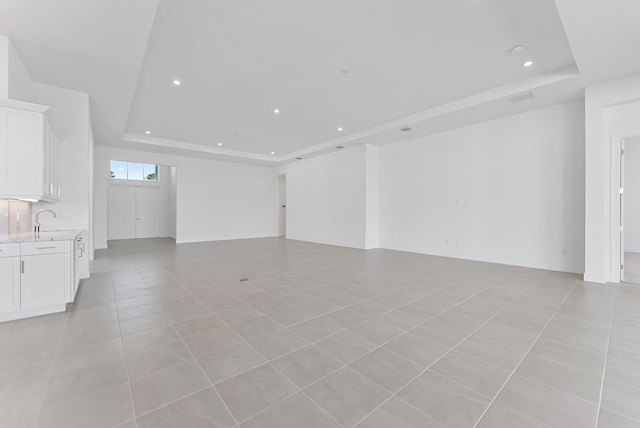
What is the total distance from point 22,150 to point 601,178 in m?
8.07

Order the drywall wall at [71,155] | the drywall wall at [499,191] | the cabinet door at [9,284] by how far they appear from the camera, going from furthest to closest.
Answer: the drywall wall at [499,191], the drywall wall at [71,155], the cabinet door at [9,284]

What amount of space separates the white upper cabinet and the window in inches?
318

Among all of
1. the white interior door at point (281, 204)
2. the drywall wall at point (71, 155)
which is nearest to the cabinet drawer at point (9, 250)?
the drywall wall at point (71, 155)

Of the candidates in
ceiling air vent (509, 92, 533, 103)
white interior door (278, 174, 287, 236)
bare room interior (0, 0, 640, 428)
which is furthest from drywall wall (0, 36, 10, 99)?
white interior door (278, 174, 287, 236)

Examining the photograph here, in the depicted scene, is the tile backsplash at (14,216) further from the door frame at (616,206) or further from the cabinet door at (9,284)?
the door frame at (616,206)

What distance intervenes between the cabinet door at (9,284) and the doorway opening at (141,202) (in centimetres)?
782

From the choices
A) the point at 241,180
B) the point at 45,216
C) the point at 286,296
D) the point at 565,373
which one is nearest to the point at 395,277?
the point at 286,296

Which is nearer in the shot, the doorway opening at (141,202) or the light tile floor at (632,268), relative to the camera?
the light tile floor at (632,268)

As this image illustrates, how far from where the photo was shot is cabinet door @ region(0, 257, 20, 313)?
2.69 metres

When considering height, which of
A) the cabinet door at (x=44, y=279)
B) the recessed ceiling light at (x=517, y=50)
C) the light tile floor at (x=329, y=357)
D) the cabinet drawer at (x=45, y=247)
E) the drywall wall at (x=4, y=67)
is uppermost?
the recessed ceiling light at (x=517, y=50)

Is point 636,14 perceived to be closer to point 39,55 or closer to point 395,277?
point 395,277

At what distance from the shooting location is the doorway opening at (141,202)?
1061 centimetres

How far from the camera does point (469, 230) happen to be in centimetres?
619

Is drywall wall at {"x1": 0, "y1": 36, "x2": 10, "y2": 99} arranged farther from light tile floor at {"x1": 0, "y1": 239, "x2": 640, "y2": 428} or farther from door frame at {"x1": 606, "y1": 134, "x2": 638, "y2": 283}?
door frame at {"x1": 606, "y1": 134, "x2": 638, "y2": 283}
